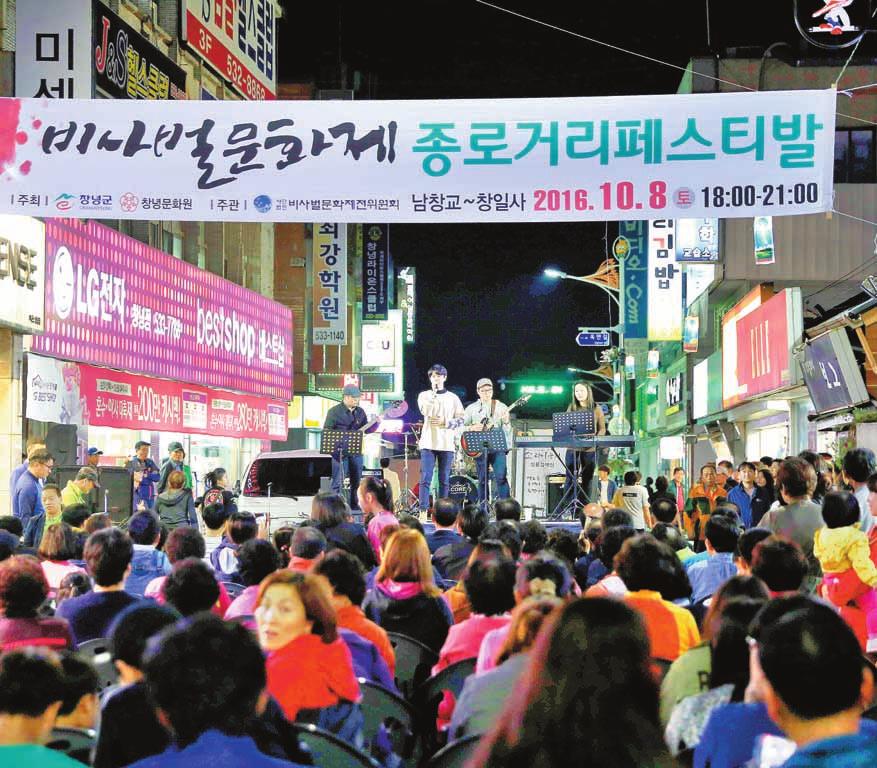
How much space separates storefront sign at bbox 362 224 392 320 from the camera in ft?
146

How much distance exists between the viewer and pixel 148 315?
940 inches

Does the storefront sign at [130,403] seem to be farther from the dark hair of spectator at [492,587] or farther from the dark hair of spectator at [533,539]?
the dark hair of spectator at [492,587]

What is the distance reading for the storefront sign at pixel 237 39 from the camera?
25.8 m

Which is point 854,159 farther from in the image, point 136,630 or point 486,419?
point 136,630

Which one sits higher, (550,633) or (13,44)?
(13,44)

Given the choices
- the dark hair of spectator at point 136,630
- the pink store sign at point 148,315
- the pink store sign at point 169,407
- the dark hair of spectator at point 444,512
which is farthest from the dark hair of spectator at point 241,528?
the pink store sign at point 169,407

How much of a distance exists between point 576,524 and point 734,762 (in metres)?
13.7

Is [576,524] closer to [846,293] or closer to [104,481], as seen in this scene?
[104,481]

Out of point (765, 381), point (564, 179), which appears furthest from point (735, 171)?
point (765, 381)

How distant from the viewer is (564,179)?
36.3 feet

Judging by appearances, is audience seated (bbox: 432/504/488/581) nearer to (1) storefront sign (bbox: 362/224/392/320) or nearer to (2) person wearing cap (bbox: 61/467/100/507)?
(2) person wearing cap (bbox: 61/467/100/507)

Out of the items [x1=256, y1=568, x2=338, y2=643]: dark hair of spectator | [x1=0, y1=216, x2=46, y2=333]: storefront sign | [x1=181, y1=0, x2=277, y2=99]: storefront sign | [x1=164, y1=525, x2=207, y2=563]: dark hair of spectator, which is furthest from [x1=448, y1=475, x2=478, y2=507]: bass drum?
[x1=256, y1=568, x2=338, y2=643]: dark hair of spectator

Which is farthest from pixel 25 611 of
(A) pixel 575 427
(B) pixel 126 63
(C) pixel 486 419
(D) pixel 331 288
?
(D) pixel 331 288

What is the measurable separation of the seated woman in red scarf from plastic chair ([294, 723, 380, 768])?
806 mm
